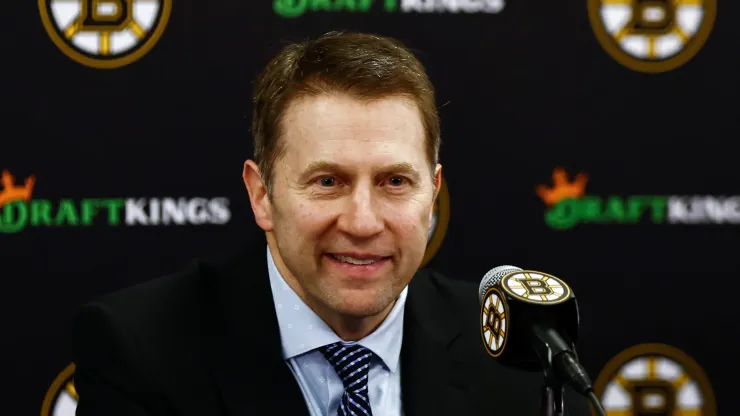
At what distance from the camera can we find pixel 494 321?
1.20 metres

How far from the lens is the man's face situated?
142 centimetres

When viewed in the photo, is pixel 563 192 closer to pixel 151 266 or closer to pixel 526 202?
pixel 526 202

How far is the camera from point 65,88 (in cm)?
217

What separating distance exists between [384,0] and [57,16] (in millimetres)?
806

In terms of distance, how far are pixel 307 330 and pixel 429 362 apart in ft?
0.83

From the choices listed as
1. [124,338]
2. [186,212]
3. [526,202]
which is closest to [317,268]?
[124,338]

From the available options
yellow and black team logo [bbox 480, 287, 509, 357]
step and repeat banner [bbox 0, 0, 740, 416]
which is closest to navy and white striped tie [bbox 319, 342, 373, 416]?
yellow and black team logo [bbox 480, 287, 509, 357]

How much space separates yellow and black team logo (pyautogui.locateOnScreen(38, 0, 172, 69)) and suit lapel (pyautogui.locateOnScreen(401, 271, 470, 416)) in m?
0.94

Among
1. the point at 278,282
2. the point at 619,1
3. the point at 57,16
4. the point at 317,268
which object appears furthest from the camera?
the point at 619,1

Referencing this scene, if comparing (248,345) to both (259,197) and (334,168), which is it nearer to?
(259,197)

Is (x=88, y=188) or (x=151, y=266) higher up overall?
(x=88, y=188)

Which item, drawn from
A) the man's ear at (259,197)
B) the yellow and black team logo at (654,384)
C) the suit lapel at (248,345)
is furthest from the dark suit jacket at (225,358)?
the yellow and black team logo at (654,384)

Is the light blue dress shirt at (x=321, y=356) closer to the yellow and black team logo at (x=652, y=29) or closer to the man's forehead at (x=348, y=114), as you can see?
the man's forehead at (x=348, y=114)

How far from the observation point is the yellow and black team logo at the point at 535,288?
3.71 feet
